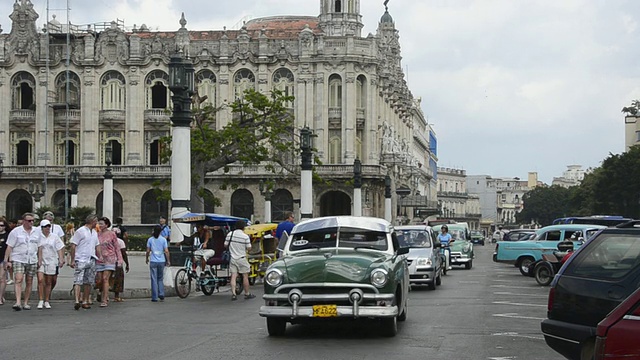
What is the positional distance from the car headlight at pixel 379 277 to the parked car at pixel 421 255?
1091 centimetres

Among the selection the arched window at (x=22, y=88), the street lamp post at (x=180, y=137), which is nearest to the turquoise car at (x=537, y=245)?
the street lamp post at (x=180, y=137)

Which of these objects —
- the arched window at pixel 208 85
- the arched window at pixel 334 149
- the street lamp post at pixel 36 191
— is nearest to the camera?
the street lamp post at pixel 36 191

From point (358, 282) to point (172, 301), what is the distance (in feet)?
29.4

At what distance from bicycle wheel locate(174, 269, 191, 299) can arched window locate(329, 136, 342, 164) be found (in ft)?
167

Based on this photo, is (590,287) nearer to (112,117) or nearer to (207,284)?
(207,284)

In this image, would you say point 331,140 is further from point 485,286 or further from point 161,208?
point 485,286

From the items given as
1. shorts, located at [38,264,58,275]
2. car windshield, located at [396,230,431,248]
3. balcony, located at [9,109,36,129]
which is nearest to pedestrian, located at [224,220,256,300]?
shorts, located at [38,264,58,275]

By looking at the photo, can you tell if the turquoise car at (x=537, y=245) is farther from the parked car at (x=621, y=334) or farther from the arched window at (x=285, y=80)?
the arched window at (x=285, y=80)

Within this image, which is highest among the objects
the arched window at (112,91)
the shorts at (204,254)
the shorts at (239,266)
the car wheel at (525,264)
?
the arched window at (112,91)

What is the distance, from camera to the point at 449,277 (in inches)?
1335

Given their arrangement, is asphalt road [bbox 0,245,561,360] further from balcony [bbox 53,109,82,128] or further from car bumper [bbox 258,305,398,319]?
balcony [bbox 53,109,82,128]

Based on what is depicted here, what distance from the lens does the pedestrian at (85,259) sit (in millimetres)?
19938

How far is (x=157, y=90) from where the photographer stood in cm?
7625

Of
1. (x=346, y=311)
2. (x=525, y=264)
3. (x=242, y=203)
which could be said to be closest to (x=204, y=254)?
(x=346, y=311)
